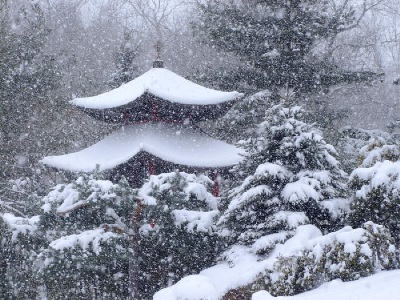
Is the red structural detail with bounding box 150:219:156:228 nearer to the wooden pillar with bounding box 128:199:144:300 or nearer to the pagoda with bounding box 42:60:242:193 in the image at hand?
the wooden pillar with bounding box 128:199:144:300

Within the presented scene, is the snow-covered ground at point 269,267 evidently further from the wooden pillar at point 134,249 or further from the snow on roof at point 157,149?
the snow on roof at point 157,149

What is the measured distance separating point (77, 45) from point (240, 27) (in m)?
13.0

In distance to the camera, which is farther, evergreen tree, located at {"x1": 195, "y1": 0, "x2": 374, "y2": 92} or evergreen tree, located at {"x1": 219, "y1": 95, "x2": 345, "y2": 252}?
evergreen tree, located at {"x1": 195, "y1": 0, "x2": 374, "y2": 92}

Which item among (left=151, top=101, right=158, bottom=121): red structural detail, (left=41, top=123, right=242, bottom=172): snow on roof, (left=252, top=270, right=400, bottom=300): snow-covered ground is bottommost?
(left=252, top=270, right=400, bottom=300): snow-covered ground

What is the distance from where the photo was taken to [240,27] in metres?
16.1

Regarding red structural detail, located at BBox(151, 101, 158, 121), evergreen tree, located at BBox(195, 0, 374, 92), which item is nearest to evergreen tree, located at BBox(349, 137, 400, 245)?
red structural detail, located at BBox(151, 101, 158, 121)

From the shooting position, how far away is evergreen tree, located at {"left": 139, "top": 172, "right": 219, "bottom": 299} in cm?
795

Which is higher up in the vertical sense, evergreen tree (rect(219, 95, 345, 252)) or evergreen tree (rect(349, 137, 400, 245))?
evergreen tree (rect(219, 95, 345, 252))

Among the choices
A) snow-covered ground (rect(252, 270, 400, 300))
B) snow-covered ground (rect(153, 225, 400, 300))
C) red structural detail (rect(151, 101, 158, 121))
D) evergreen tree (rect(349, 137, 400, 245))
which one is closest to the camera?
snow-covered ground (rect(252, 270, 400, 300))

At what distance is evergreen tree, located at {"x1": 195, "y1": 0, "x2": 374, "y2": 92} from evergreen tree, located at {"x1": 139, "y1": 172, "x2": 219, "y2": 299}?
28.8 ft

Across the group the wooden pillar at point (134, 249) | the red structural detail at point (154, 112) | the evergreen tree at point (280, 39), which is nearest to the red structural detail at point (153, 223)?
the wooden pillar at point (134, 249)

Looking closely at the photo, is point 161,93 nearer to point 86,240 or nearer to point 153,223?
Answer: point 153,223

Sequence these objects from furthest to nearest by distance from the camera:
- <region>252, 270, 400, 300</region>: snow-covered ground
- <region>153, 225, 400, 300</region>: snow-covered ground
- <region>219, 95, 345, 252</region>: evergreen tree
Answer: <region>219, 95, 345, 252</region>: evergreen tree < <region>153, 225, 400, 300</region>: snow-covered ground < <region>252, 270, 400, 300</region>: snow-covered ground

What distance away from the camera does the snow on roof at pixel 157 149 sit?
37.6ft
